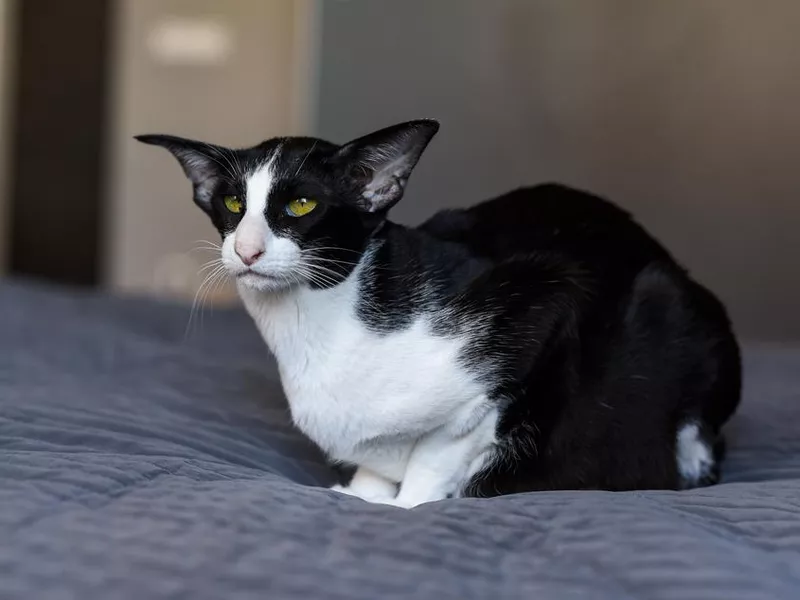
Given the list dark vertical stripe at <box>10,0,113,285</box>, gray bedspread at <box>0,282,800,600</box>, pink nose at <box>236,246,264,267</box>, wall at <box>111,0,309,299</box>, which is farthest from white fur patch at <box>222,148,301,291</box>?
dark vertical stripe at <box>10,0,113,285</box>

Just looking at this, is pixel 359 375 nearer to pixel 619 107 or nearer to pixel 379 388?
pixel 379 388

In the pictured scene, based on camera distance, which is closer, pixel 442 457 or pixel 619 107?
pixel 442 457

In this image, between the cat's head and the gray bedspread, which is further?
the cat's head

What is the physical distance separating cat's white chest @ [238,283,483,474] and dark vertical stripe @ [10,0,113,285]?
268cm

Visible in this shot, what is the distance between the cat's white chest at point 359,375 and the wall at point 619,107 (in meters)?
1.44

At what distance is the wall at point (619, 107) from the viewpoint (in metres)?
2.44

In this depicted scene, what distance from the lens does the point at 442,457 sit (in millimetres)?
974

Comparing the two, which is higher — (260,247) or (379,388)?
(260,247)

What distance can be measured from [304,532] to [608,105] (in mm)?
2124

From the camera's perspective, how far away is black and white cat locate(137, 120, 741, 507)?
93 centimetres

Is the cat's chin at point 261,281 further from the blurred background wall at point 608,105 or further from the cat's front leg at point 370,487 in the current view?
the blurred background wall at point 608,105

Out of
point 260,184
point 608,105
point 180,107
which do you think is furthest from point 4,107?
point 260,184

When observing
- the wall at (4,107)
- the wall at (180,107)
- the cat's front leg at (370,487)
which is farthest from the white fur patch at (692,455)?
the wall at (4,107)

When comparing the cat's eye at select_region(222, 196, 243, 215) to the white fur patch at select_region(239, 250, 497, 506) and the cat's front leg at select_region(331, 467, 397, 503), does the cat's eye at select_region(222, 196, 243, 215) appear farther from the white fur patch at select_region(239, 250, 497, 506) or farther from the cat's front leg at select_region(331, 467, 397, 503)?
the cat's front leg at select_region(331, 467, 397, 503)
